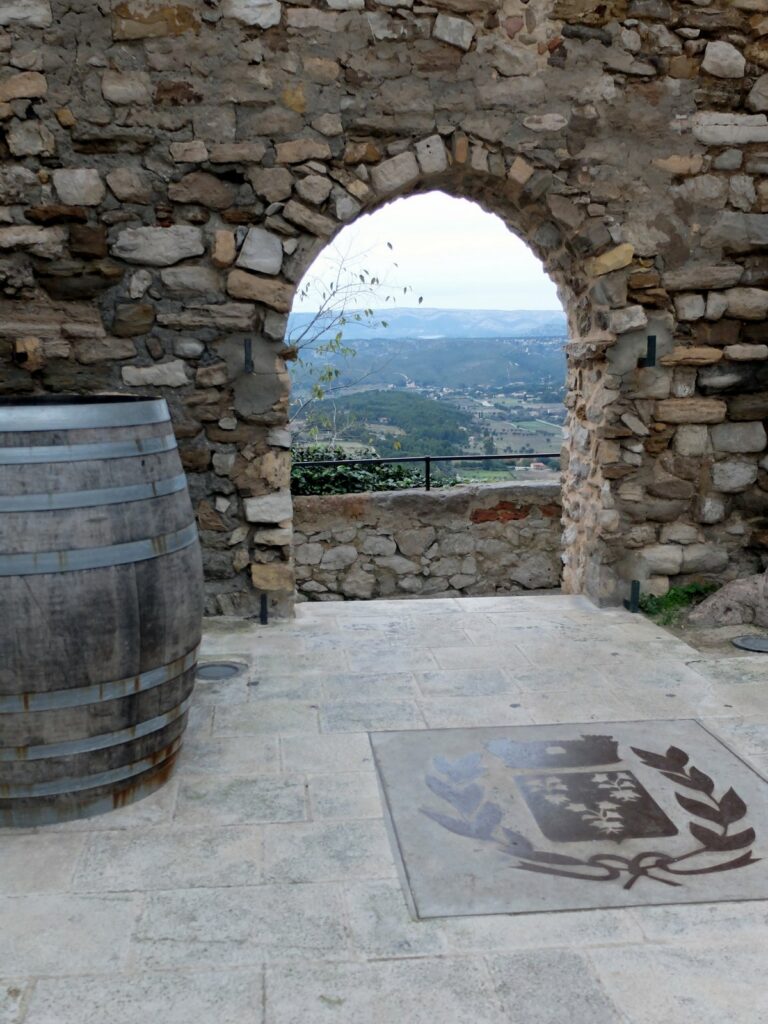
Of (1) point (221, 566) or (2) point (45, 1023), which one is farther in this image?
A: (1) point (221, 566)

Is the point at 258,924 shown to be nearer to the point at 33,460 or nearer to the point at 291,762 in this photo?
the point at 291,762

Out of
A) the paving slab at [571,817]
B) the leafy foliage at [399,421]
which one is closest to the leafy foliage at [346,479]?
the leafy foliage at [399,421]

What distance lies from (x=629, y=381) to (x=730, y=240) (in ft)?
2.52

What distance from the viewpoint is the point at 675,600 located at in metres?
4.17

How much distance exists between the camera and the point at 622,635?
383cm

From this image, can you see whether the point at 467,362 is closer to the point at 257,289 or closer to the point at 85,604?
the point at 257,289

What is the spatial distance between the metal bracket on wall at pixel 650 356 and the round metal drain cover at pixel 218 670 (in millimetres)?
2249

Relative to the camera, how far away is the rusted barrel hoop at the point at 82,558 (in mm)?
2131

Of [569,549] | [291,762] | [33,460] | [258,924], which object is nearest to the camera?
[258,924]

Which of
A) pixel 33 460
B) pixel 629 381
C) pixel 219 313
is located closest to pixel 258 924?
pixel 33 460

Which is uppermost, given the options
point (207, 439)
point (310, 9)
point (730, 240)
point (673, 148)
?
point (310, 9)

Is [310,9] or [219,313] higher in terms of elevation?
[310,9]

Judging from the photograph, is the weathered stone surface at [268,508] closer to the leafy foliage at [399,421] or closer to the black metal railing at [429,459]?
the black metal railing at [429,459]

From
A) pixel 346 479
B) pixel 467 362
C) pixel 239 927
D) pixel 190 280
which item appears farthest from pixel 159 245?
pixel 467 362
